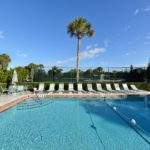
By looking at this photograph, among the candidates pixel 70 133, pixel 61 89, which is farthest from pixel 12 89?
pixel 70 133

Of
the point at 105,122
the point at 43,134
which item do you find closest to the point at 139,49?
the point at 105,122

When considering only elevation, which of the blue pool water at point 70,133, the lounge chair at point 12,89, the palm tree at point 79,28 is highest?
the palm tree at point 79,28

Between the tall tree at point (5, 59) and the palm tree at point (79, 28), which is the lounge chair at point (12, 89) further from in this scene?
the tall tree at point (5, 59)

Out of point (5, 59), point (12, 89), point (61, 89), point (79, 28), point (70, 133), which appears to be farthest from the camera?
point (5, 59)

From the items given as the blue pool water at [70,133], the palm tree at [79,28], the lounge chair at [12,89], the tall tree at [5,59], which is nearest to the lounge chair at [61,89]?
the lounge chair at [12,89]

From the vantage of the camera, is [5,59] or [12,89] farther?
[5,59]

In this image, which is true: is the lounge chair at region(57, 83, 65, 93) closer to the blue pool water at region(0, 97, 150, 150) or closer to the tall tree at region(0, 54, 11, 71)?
the blue pool water at region(0, 97, 150, 150)

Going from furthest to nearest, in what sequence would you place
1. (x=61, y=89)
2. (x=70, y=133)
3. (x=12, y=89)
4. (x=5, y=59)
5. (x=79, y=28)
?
(x=5, y=59)
(x=79, y=28)
(x=61, y=89)
(x=12, y=89)
(x=70, y=133)

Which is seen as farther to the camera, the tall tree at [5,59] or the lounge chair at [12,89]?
the tall tree at [5,59]

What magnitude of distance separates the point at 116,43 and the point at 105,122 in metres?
19.2

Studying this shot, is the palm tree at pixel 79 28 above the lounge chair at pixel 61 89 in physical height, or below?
above

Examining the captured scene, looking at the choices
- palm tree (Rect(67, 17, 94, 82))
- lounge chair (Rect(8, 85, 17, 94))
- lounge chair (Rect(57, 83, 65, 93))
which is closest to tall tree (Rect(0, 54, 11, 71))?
palm tree (Rect(67, 17, 94, 82))

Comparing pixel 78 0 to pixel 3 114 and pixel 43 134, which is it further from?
pixel 43 134

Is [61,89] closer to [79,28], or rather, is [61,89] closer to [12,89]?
[12,89]
